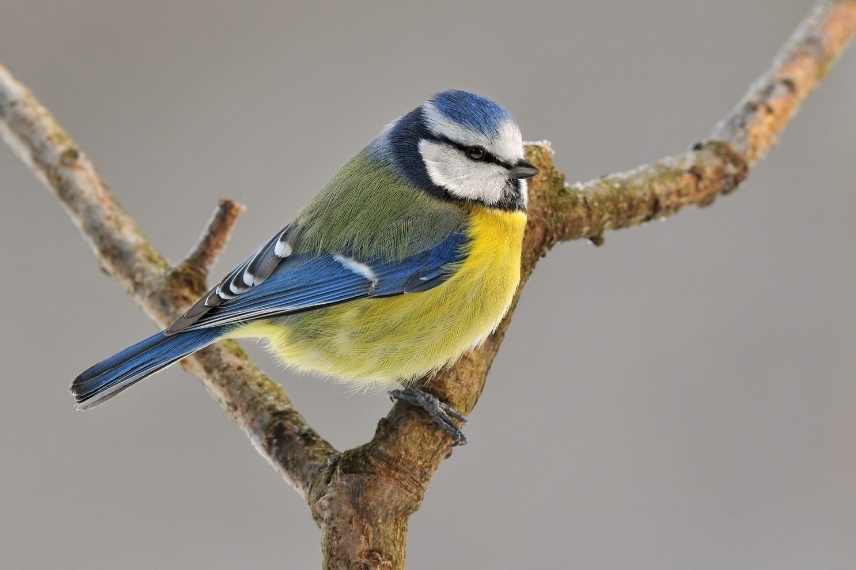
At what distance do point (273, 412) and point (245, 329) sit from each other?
16 centimetres

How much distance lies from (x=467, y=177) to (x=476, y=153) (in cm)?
5

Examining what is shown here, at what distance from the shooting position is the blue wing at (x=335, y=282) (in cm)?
170

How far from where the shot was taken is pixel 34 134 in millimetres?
2100

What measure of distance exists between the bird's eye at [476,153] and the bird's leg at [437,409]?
438 millimetres

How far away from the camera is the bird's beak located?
1744mm

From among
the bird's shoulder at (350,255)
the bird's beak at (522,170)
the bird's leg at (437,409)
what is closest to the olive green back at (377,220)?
the bird's shoulder at (350,255)

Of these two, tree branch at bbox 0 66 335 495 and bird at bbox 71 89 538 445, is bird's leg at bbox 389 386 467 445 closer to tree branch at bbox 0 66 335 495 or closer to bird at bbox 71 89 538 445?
bird at bbox 71 89 538 445

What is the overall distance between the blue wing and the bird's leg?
→ 0.18 meters

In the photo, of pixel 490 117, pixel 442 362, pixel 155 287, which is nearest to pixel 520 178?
pixel 490 117

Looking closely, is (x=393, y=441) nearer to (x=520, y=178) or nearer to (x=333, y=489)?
(x=333, y=489)

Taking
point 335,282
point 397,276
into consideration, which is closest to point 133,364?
point 335,282

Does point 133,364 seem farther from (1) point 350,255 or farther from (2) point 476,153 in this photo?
(2) point 476,153

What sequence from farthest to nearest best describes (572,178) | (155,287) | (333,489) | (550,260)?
(550,260)
(572,178)
(155,287)
(333,489)

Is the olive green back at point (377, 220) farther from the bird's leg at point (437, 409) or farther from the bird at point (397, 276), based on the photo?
the bird's leg at point (437, 409)
